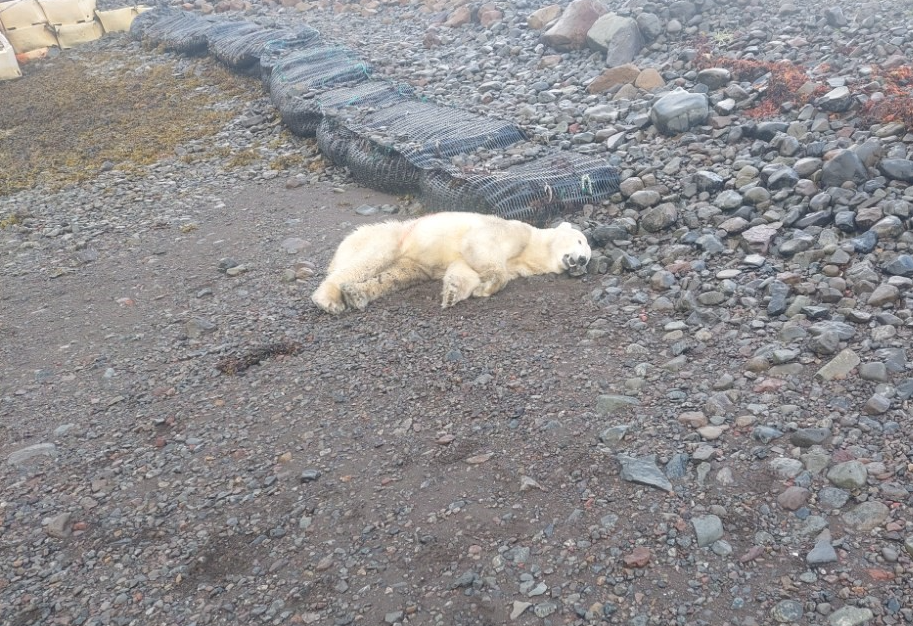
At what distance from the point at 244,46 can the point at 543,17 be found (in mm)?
5604

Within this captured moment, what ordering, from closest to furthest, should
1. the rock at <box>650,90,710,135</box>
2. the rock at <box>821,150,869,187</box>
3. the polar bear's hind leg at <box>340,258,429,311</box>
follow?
the polar bear's hind leg at <box>340,258,429,311</box> < the rock at <box>821,150,869,187</box> < the rock at <box>650,90,710,135</box>

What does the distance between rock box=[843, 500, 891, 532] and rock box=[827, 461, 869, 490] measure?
13 cm

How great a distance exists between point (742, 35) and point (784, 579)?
9613mm

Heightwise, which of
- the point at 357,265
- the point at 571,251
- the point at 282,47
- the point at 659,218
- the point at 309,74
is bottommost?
the point at 659,218

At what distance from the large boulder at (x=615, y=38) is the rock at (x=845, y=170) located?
17.7 feet

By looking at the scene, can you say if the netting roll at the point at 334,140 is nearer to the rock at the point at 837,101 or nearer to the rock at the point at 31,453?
the rock at the point at 837,101

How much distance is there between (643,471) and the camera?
4.34 meters

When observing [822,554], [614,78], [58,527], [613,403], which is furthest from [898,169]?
[58,527]

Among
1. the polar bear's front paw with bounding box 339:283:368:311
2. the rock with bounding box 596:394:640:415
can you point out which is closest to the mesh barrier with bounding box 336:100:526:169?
the polar bear's front paw with bounding box 339:283:368:311

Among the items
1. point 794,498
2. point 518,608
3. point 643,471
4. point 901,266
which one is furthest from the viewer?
point 901,266

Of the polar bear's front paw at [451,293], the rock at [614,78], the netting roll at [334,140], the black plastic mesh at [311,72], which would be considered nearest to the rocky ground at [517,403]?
the polar bear's front paw at [451,293]

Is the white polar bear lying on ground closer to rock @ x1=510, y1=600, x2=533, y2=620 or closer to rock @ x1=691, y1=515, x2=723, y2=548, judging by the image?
rock @ x1=691, y1=515, x2=723, y2=548

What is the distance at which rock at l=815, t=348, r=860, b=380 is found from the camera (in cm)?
482

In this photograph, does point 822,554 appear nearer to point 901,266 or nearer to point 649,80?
point 901,266
